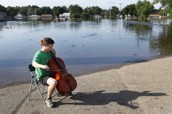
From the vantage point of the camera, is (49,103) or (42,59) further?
(42,59)

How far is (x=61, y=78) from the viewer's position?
643 centimetres

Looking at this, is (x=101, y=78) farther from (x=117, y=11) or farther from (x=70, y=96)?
(x=117, y=11)

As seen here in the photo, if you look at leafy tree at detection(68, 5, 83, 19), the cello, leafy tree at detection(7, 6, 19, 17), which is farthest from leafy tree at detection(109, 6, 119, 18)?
the cello

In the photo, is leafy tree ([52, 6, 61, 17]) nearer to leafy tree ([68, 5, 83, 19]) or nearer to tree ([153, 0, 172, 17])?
leafy tree ([68, 5, 83, 19])

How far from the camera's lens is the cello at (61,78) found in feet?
21.0

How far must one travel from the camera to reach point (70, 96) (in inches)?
276

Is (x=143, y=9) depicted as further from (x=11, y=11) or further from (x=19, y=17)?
(x=11, y=11)

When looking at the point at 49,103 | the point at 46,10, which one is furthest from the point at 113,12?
the point at 49,103

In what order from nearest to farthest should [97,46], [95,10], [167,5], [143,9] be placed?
[97,46] < [167,5] < [143,9] < [95,10]

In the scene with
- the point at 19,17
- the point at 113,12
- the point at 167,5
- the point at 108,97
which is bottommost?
the point at 108,97

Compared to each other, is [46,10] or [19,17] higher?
[46,10]

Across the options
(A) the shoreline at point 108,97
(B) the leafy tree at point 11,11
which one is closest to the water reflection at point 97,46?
(A) the shoreline at point 108,97

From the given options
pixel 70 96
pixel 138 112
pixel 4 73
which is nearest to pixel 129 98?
pixel 138 112

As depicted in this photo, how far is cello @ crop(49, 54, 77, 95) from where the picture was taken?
641cm
